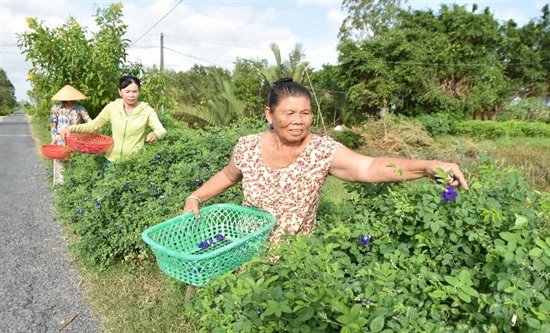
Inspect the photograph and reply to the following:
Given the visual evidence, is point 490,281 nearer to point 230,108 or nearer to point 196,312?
point 196,312

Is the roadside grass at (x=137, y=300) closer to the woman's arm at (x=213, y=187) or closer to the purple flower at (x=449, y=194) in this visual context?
the woman's arm at (x=213, y=187)

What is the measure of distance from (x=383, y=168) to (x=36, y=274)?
3260 mm

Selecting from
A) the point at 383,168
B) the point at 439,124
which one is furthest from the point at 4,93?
the point at 383,168

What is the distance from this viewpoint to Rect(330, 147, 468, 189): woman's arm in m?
1.74

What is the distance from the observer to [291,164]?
2.25m

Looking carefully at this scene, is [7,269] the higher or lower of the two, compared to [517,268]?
lower

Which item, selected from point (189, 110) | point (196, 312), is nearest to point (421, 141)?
point (189, 110)

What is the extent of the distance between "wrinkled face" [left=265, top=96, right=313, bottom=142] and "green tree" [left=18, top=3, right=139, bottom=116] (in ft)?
17.4

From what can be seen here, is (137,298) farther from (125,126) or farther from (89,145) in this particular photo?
(89,145)

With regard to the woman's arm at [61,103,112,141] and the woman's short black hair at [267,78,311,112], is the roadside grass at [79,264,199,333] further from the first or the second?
the woman's arm at [61,103,112,141]

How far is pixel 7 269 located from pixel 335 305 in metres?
3.73

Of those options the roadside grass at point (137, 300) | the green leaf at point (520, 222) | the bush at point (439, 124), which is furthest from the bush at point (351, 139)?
the green leaf at point (520, 222)

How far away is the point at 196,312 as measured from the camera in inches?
74.9

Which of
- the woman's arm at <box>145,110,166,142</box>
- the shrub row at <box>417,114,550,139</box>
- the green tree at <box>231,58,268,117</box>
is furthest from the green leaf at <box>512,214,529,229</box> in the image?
the shrub row at <box>417,114,550,139</box>
